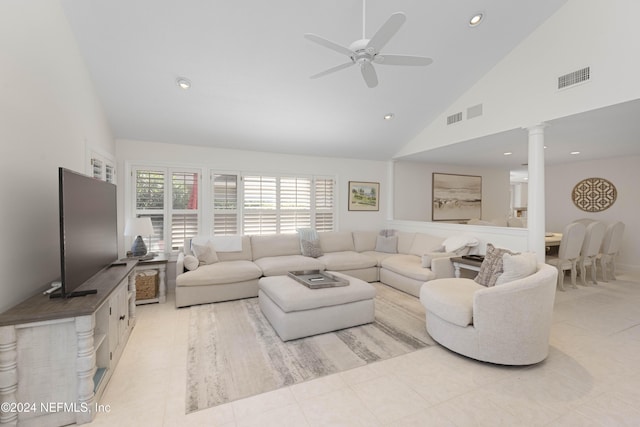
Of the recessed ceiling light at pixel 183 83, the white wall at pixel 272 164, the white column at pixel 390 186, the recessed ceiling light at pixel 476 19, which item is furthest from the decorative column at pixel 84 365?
the white column at pixel 390 186

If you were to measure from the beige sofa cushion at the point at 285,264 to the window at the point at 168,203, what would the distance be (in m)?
1.34

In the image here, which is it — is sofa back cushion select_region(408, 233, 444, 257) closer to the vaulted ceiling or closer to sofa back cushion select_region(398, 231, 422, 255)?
sofa back cushion select_region(398, 231, 422, 255)

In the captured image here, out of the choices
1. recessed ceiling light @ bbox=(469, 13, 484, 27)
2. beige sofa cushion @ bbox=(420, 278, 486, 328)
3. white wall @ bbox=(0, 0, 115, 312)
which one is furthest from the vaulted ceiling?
beige sofa cushion @ bbox=(420, 278, 486, 328)

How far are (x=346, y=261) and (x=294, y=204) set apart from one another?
61.8 inches

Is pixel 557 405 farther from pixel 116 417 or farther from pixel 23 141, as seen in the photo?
pixel 23 141

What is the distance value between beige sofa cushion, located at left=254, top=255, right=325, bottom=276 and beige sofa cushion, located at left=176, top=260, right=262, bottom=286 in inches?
5.7

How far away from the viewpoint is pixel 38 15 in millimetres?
2125

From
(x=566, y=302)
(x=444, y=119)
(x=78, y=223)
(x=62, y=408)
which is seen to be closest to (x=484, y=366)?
(x=566, y=302)

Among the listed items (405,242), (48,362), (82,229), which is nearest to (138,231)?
(82,229)

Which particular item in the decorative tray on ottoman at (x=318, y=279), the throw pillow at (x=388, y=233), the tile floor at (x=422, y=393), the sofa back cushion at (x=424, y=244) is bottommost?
the tile floor at (x=422, y=393)

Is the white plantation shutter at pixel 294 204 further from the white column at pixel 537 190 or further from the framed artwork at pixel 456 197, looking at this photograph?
the white column at pixel 537 190

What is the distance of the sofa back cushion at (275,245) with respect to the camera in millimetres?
4867

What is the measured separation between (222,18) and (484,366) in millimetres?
3941

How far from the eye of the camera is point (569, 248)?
4.49m
